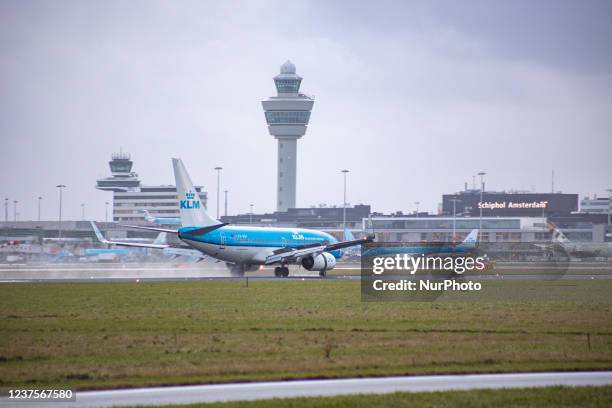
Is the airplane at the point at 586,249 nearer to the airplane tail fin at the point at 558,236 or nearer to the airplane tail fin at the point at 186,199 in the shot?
the airplane tail fin at the point at 558,236

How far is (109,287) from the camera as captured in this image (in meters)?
63.5

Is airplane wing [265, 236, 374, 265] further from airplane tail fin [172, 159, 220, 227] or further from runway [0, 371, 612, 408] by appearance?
runway [0, 371, 612, 408]

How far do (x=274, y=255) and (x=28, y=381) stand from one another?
57738 mm

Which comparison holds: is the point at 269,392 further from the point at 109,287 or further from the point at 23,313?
the point at 109,287

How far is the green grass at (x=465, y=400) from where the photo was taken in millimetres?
21578

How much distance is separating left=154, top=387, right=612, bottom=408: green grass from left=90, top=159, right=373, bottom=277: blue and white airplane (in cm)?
5400

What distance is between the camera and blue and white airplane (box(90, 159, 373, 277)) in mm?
78500

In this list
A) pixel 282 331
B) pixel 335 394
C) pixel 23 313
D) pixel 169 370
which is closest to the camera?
pixel 335 394

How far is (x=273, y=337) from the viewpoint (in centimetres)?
3438

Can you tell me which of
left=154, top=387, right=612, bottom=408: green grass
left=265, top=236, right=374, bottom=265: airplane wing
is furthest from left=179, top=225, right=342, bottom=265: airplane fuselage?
left=154, top=387, right=612, bottom=408: green grass

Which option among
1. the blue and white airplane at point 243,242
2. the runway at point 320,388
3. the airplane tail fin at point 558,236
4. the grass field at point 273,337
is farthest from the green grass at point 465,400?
the airplane tail fin at point 558,236

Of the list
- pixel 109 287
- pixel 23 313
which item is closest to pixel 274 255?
pixel 109 287

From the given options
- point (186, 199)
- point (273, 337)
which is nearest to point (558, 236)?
point (186, 199)

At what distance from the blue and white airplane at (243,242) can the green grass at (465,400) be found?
177ft
